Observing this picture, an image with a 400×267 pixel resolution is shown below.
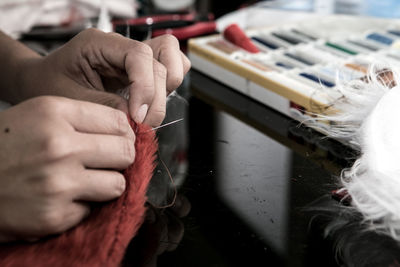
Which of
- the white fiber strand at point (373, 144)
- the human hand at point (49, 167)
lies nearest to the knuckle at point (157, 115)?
the human hand at point (49, 167)

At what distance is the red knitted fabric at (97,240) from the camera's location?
1.21 feet

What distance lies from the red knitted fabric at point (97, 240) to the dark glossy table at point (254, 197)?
0.09 ft

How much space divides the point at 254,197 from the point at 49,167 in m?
0.22

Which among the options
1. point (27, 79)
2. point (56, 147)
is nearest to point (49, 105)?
point (56, 147)

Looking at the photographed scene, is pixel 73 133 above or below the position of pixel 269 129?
above

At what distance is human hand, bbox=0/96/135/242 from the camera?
37 cm

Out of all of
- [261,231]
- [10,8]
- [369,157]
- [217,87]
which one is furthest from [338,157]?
[10,8]

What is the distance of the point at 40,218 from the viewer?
14.7 inches

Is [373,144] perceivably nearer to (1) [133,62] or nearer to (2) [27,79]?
(1) [133,62]

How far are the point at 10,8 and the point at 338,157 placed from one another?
907mm

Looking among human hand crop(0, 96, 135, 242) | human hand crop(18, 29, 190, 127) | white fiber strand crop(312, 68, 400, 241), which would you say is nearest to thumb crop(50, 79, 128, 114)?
human hand crop(18, 29, 190, 127)

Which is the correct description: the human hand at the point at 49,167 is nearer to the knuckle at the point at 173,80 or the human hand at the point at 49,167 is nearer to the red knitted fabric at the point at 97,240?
the red knitted fabric at the point at 97,240

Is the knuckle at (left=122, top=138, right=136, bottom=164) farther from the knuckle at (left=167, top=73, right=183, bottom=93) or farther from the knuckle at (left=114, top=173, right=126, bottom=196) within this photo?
the knuckle at (left=167, top=73, right=183, bottom=93)

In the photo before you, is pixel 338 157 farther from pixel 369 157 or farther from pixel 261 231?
pixel 261 231
